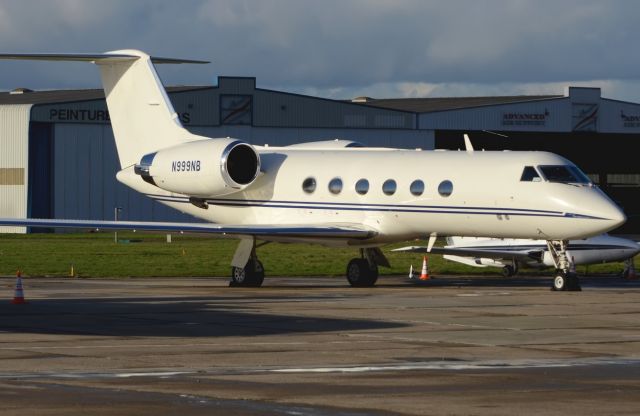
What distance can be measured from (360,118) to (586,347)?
52807 millimetres

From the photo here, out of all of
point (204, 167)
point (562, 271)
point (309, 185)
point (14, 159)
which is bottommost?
point (562, 271)

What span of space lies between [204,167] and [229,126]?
3618cm

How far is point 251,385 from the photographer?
1287 cm

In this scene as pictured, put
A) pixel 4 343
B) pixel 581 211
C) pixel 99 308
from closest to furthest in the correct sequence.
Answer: pixel 4 343
pixel 99 308
pixel 581 211

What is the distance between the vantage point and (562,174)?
90.2 ft

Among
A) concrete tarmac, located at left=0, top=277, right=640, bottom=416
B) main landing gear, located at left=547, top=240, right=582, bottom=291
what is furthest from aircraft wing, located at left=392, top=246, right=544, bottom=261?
concrete tarmac, located at left=0, top=277, right=640, bottom=416

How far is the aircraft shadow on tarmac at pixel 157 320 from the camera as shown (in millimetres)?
18531

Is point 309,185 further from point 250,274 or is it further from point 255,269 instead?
point 250,274

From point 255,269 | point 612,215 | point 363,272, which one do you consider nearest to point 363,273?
point 363,272

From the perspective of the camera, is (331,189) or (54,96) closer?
(331,189)

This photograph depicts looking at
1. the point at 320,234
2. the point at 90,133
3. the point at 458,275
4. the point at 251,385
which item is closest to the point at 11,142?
the point at 90,133

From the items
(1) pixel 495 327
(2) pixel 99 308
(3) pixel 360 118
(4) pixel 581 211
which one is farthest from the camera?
(3) pixel 360 118

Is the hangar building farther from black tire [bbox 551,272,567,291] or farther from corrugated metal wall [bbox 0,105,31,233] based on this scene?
black tire [bbox 551,272,567,291]

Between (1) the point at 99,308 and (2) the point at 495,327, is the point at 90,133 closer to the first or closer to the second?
(1) the point at 99,308
